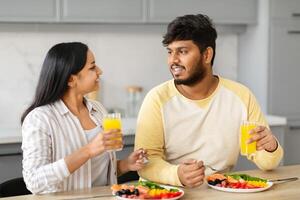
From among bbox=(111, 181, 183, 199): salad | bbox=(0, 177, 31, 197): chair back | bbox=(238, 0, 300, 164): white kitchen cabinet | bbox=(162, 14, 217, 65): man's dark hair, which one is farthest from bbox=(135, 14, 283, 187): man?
bbox=(238, 0, 300, 164): white kitchen cabinet

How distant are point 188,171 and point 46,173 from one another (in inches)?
19.5

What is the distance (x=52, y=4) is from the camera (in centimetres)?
346

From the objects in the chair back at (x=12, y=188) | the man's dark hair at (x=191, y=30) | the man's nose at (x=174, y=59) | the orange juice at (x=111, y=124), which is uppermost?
the man's dark hair at (x=191, y=30)

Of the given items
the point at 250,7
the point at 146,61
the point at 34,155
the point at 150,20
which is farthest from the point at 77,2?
the point at 34,155

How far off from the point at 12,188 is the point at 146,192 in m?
0.59

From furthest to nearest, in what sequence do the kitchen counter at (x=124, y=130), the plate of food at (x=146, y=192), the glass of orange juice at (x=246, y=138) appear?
the kitchen counter at (x=124, y=130) < the glass of orange juice at (x=246, y=138) < the plate of food at (x=146, y=192)

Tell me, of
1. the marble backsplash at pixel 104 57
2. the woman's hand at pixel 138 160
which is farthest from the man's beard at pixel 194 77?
the marble backsplash at pixel 104 57

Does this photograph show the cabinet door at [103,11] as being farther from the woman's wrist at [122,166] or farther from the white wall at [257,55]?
the woman's wrist at [122,166]

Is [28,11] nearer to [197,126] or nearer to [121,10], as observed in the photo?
[121,10]

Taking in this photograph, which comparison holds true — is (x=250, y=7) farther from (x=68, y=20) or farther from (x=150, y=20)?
(x=68, y=20)

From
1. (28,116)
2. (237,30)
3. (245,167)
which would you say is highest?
(237,30)

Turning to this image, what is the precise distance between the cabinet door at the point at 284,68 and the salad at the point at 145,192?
2.42 meters

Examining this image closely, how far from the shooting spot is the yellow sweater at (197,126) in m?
2.14

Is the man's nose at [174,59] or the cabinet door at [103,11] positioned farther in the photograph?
the cabinet door at [103,11]
